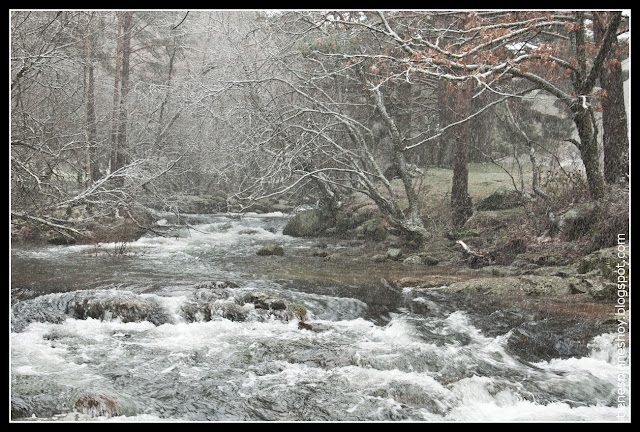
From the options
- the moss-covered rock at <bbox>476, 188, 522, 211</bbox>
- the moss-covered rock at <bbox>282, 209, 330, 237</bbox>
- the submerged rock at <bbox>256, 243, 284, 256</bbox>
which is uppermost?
the moss-covered rock at <bbox>476, 188, 522, 211</bbox>

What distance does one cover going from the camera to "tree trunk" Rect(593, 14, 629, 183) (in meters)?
7.18

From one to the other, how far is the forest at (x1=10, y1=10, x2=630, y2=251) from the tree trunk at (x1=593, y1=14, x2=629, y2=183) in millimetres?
18

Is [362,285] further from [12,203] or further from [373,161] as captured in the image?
[12,203]

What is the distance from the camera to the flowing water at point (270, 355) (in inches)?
146

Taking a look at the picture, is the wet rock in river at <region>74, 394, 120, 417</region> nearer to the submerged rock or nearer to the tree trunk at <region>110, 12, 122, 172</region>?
the tree trunk at <region>110, 12, 122, 172</region>

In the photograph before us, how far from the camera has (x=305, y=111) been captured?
898cm

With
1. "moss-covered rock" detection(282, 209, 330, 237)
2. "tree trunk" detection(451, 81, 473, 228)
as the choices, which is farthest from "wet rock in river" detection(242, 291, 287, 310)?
"tree trunk" detection(451, 81, 473, 228)

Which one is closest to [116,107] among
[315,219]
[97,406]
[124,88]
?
[124,88]

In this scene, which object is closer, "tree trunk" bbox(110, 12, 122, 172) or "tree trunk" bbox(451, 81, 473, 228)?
"tree trunk" bbox(110, 12, 122, 172)

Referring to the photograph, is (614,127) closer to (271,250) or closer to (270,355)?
(271,250)

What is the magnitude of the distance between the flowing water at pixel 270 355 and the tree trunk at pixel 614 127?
3.07 m

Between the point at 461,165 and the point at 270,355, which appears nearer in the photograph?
the point at 270,355

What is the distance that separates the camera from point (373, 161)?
30.5 ft

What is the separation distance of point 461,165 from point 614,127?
9.92ft
